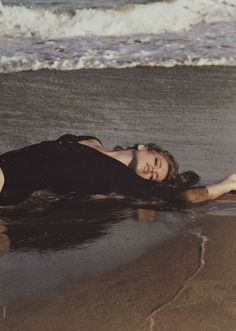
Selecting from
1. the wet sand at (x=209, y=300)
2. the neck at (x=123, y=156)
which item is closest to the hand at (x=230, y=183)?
the neck at (x=123, y=156)

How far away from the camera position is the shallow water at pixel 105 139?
3.39 m

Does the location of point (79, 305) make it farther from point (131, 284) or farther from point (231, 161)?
point (231, 161)

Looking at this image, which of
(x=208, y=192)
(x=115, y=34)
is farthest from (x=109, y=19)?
(x=208, y=192)

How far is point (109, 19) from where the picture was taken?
15133mm

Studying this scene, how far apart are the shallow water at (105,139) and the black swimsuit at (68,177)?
0.09 m

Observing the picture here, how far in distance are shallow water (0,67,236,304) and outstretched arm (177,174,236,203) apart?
82 millimetres

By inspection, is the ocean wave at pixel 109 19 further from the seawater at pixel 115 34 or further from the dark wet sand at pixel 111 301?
the dark wet sand at pixel 111 301

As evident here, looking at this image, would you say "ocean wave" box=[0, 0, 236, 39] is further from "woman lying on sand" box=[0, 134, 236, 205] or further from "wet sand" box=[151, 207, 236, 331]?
"wet sand" box=[151, 207, 236, 331]

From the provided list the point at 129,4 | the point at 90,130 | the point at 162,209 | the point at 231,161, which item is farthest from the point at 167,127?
the point at 129,4

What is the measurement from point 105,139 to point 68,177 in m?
2.12

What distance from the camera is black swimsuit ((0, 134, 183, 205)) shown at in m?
4.26

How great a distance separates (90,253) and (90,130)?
3.33 m

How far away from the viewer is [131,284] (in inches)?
123

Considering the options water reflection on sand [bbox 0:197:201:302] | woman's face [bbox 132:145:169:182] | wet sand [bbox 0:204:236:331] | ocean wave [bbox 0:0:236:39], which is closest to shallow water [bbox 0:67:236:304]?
water reflection on sand [bbox 0:197:201:302]
